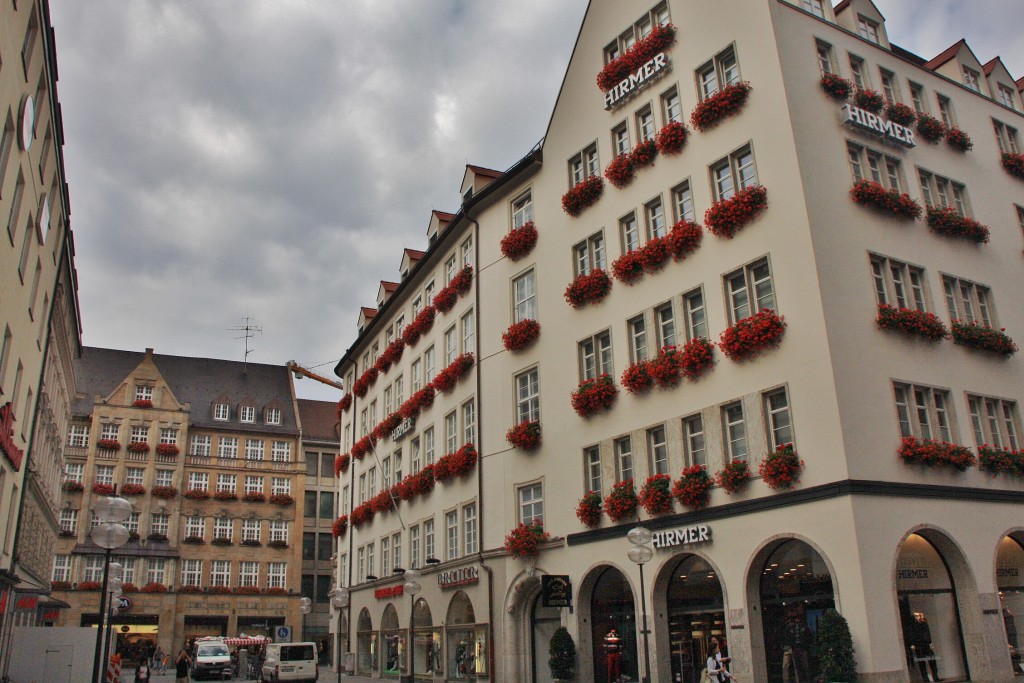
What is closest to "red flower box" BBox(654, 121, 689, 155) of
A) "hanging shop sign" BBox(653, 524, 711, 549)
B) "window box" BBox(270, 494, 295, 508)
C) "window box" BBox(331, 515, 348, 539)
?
"hanging shop sign" BBox(653, 524, 711, 549)

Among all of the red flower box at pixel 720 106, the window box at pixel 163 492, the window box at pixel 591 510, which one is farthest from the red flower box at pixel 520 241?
the window box at pixel 163 492

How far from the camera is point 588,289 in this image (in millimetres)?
30031

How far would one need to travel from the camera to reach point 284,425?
3255 inches

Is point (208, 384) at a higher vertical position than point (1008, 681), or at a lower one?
higher

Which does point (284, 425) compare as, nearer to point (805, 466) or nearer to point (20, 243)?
point (20, 243)

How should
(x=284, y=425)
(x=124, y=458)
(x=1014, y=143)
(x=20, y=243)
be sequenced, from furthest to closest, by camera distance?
(x=284, y=425) < (x=124, y=458) < (x=1014, y=143) < (x=20, y=243)

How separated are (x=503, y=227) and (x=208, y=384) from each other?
54.5 metres

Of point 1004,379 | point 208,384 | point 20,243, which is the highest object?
point 208,384

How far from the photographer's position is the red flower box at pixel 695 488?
23.9 metres

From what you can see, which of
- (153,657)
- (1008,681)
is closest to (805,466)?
(1008,681)

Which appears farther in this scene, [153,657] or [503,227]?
[153,657]

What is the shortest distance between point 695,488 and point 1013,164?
1640 centimetres

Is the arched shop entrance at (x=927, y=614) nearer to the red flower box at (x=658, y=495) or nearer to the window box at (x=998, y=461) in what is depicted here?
the window box at (x=998, y=461)

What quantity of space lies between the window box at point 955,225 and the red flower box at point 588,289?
9.91 meters
